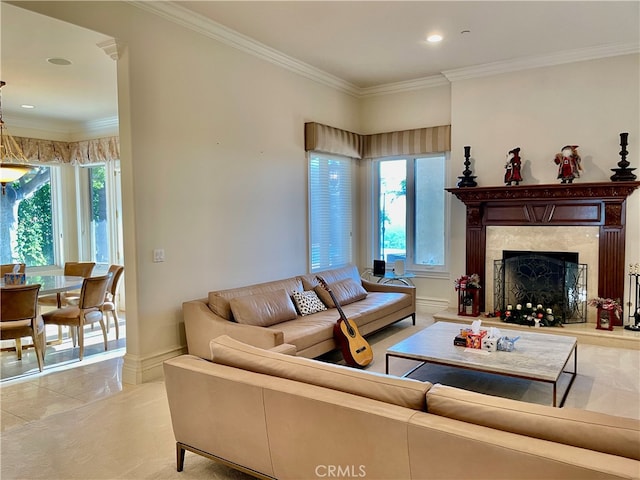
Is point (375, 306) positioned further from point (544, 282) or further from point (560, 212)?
point (560, 212)

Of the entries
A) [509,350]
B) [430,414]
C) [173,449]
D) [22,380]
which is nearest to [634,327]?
[509,350]

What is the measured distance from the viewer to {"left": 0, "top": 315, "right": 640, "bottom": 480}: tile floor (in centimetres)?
258

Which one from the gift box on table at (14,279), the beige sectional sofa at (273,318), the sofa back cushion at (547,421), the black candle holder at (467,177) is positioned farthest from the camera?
the black candle holder at (467,177)

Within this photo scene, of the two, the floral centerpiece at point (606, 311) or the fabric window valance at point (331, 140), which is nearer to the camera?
the floral centerpiece at point (606, 311)

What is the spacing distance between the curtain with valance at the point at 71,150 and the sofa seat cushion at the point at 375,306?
4.44 metres

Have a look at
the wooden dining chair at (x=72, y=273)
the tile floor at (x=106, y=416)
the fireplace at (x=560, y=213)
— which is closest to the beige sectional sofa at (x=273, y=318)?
the tile floor at (x=106, y=416)

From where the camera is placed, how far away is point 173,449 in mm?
2785

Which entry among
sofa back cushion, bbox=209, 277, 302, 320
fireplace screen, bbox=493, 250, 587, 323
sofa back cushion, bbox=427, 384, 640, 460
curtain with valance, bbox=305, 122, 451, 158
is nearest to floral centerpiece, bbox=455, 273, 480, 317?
fireplace screen, bbox=493, 250, 587, 323

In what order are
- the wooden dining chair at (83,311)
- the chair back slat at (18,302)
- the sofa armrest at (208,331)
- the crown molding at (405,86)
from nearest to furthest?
1. the sofa armrest at (208,331)
2. the chair back slat at (18,302)
3. the wooden dining chair at (83,311)
4. the crown molding at (405,86)

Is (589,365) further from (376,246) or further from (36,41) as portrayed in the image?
(36,41)

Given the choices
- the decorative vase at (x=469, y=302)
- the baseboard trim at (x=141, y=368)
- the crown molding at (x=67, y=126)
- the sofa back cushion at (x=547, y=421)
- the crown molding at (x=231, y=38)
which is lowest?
the baseboard trim at (x=141, y=368)

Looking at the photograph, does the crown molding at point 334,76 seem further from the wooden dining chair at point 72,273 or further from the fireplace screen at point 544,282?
the wooden dining chair at point 72,273

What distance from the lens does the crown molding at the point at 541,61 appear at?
504 cm

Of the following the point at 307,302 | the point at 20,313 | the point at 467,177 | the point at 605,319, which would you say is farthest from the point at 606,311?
the point at 20,313
